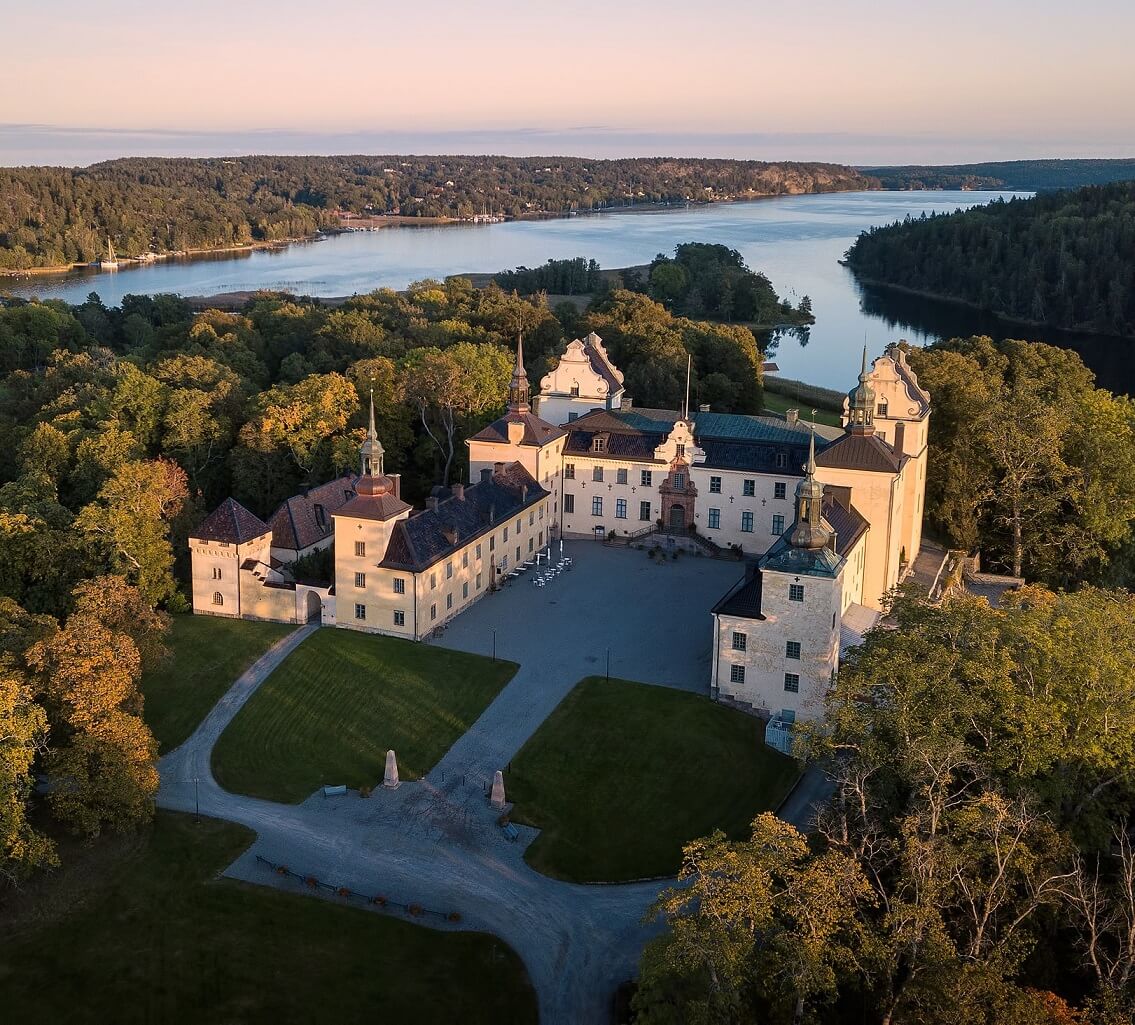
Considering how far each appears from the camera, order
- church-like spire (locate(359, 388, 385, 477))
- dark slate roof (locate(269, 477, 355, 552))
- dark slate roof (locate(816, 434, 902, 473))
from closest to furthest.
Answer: church-like spire (locate(359, 388, 385, 477)), dark slate roof (locate(816, 434, 902, 473)), dark slate roof (locate(269, 477, 355, 552))

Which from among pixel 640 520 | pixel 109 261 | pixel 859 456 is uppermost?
pixel 109 261

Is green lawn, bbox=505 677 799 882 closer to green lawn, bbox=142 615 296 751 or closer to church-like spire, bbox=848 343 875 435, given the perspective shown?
green lawn, bbox=142 615 296 751

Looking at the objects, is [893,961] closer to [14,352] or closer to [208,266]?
[14,352]

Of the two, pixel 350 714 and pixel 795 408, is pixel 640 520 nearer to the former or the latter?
pixel 350 714

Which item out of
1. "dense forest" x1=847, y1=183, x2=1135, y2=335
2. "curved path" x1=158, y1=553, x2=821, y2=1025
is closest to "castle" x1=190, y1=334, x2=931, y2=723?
"curved path" x1=158, y1=553, x2=821, y2=1025

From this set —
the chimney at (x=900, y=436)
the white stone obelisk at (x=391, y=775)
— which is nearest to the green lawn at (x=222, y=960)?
the white stone obelisk at (x=391, y=775)

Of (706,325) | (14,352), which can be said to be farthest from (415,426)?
(14,352)

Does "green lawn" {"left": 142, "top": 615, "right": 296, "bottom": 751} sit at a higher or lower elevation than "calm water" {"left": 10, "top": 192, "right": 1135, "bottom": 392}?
lower

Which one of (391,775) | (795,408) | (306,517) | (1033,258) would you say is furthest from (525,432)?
(1033,258)
